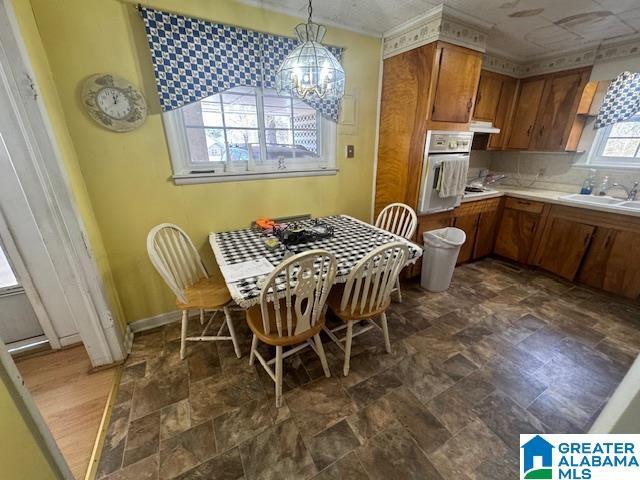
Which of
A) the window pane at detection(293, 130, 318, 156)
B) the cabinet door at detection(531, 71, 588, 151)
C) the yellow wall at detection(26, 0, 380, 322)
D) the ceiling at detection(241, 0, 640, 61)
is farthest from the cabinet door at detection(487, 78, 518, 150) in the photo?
the window pane at detection(293, 130, 318, 156)

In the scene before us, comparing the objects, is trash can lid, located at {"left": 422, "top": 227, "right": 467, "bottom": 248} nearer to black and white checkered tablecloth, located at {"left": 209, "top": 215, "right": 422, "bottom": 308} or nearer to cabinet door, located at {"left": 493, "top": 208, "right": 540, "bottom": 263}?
black and white checkered tablecloth, located at {"left": 209, "top": 215, "right": 422, "bottom": 308}

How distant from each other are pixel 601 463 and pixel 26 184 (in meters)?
2.63

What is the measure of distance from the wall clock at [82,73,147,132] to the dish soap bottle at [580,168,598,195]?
4256 mm

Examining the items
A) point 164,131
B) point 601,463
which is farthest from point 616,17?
point 164,131

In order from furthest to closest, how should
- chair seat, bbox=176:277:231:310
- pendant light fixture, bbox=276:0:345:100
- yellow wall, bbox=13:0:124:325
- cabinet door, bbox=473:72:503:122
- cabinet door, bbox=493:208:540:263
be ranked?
cabinet door, bbox=493:208:540:263 < cabinet door, bbox=473:72:503:122 < chair seat, bbox=176:277:231:310 < pendant light fixture, bbox=276:0:345:100 < yellow wall, bbox=13:0:124:325

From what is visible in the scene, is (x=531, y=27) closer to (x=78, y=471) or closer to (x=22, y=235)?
(x=22, y=235)

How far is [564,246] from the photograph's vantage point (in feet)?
8.75

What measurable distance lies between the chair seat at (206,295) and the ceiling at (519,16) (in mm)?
2039

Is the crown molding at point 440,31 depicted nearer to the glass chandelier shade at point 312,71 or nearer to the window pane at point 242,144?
the glass chandelier shade at point 312,71

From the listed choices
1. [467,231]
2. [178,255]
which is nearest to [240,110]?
[178,255]

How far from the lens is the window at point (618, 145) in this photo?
2568mm

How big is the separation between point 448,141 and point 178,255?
2.51 meters

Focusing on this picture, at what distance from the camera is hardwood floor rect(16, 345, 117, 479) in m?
1.28

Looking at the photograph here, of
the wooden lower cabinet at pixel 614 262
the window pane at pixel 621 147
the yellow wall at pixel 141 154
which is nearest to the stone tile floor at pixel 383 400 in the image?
the wooden lower cabinet at pixel 614 262
